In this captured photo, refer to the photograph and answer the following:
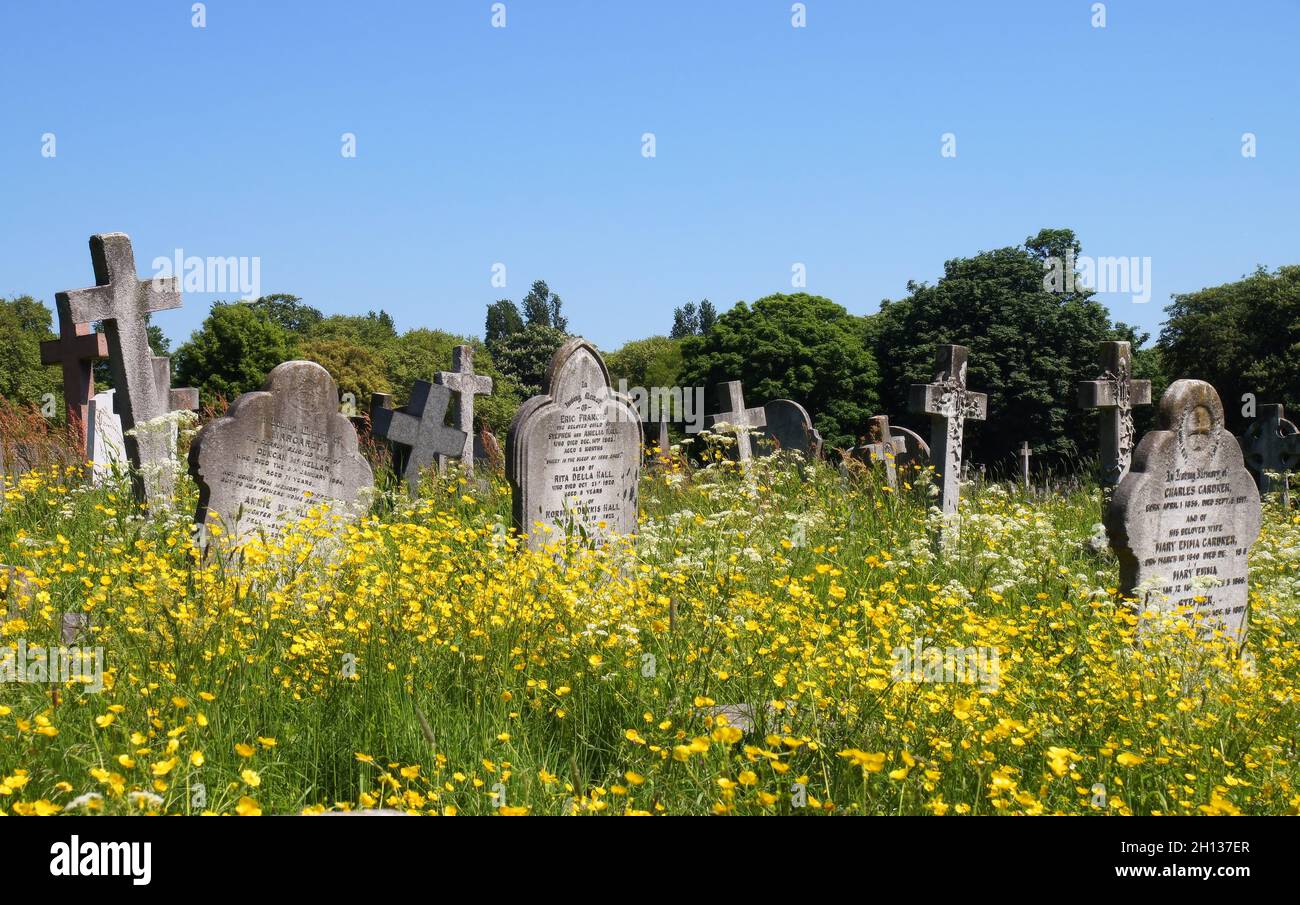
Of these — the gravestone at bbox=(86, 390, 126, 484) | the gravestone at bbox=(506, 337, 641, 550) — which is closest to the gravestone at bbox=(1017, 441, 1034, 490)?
the gravestone at bbox=(506, 337, 641, 550)

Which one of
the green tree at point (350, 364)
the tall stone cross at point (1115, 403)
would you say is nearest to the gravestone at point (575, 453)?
the tall stone cross at point (1115, 403)

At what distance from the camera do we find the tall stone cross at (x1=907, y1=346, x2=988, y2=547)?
39.8 ft

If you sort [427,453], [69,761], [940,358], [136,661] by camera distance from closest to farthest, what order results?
[69,761] < [136,661] < [940,358] < [427,453]

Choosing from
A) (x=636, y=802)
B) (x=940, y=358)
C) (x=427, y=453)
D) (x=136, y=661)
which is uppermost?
(x=940, y=358)

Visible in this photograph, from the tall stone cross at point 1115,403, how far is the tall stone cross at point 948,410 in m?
1.30

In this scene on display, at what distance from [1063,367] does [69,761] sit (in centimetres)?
3849

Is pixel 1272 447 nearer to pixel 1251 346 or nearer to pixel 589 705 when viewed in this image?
pixel 589 705

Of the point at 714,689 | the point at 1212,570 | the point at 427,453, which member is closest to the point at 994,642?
the point at 714,689

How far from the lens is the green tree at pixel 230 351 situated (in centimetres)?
4797

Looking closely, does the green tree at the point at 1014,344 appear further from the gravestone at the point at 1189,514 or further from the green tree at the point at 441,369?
the gravestone at the point at 1189,514

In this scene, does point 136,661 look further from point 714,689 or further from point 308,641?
point 714,689

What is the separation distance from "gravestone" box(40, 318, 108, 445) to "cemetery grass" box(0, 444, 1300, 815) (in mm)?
7688

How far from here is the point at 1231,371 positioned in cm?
3997
